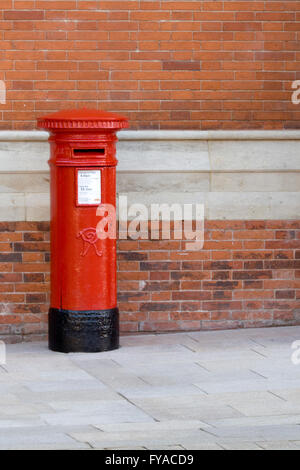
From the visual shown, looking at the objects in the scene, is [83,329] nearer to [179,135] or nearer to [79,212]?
[79,212]

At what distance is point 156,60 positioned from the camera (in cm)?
787

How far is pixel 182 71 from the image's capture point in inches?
311

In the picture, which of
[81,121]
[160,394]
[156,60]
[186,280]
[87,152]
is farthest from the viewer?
[186,280]

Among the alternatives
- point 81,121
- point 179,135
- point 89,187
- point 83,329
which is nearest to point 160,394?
point 83,329

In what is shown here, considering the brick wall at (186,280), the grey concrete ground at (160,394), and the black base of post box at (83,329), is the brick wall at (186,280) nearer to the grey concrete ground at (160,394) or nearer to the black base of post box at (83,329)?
the grey concrete ground at (160,394)

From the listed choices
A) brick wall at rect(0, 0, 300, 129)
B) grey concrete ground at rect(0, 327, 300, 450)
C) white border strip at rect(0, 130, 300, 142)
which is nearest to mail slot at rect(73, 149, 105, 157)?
white border strip at rect(0, 130, 300, 142)

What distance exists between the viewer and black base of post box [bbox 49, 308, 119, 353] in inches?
285

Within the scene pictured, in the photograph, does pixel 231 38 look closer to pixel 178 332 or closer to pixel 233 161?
pixel 233 161

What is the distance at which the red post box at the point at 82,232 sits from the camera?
700 centimetres

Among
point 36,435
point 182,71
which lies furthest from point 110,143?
point 36,435

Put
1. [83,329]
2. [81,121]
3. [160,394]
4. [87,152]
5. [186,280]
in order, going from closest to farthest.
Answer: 1. [160,394]
2. [81,121]
3. [87,152]
4. [83,329]
5. [186,280]

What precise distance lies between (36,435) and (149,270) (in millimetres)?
2774

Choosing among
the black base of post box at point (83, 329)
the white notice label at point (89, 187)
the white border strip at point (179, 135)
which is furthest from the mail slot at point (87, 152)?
the black base of post box at point (83, 329)

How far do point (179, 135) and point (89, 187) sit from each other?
111cm
